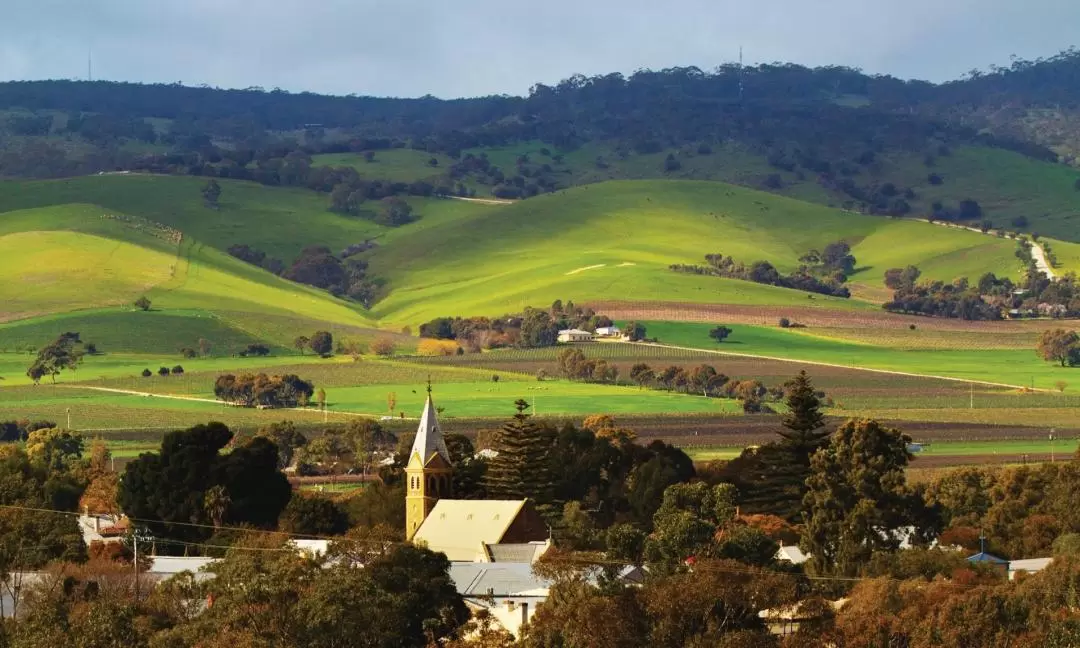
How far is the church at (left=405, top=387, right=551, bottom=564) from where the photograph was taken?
104688mm

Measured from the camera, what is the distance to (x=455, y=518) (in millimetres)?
108750

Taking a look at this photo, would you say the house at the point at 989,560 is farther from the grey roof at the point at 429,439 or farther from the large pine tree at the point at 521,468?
the grey roof at the point at 429,439

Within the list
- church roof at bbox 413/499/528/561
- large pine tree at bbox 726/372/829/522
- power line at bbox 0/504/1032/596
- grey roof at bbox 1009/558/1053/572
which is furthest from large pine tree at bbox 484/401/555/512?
grey roof at bbox 1009/558/1053/572

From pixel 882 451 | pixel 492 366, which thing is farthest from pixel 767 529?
pixel 492 366

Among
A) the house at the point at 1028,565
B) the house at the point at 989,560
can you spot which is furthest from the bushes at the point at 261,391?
the house at the point at 1028,565

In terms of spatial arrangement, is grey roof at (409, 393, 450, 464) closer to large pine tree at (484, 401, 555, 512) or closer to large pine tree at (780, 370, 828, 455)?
large pine tree at (484, 401, 555, 512)

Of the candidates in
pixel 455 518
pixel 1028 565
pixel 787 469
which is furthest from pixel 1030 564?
pixel 455 518

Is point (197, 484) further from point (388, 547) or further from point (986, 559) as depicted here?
point (986, 559)

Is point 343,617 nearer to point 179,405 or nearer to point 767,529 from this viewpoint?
point 767,529

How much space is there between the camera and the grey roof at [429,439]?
11300cm

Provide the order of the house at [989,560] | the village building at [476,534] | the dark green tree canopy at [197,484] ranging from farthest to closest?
the dark green tree canopy at [197,484], the house at [989,560], the village building at [476,534]

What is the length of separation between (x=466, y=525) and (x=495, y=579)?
1391 cm

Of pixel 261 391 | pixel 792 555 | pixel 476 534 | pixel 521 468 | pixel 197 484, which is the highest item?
pixel 521 468

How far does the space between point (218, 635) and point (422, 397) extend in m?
103
